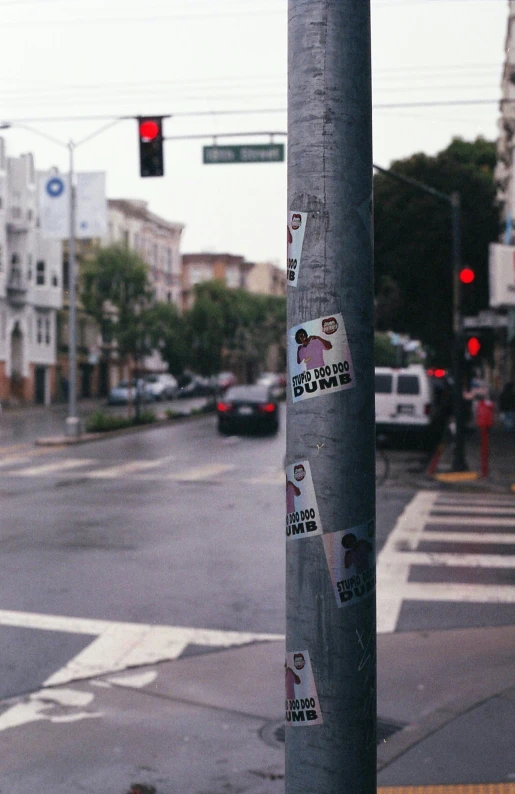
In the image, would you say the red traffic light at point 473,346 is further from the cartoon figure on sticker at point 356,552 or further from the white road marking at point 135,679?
the cartoon figure on sticker at point 356,552

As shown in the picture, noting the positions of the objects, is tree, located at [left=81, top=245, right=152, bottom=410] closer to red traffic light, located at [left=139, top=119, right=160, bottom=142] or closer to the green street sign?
the green street sign

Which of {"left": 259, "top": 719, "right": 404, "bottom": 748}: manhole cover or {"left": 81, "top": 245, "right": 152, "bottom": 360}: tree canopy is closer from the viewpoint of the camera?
{"left": 259, "top": 719, "right": 404, "bottom": 748}: manhole cover

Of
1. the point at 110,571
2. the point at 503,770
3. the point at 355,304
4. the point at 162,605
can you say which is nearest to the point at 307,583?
the point at 355,304

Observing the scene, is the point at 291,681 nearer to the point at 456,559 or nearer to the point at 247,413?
the point at 456,559

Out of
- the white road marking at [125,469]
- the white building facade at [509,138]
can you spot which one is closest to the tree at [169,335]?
the white building facade at [509,138]

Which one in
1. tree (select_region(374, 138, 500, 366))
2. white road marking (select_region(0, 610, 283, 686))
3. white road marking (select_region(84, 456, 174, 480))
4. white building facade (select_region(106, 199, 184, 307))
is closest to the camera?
white road marking (select_region(0, 610, 283, 686))

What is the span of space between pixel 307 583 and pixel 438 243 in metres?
35.2

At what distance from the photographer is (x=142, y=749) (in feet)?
18.2

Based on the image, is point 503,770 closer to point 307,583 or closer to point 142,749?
point 142,749

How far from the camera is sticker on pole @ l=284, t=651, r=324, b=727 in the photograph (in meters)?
2.92

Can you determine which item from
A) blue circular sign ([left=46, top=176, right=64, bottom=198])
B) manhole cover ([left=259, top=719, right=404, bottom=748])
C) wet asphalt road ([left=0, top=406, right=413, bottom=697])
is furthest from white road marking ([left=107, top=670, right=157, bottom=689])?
blue circular sign ([left=46, top=176, right=64, bottom=198])

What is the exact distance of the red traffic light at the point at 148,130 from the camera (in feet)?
58.7

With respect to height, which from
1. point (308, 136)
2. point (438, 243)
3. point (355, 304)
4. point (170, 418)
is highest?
point (438, 243)

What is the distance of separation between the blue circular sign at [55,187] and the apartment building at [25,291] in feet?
86.0
